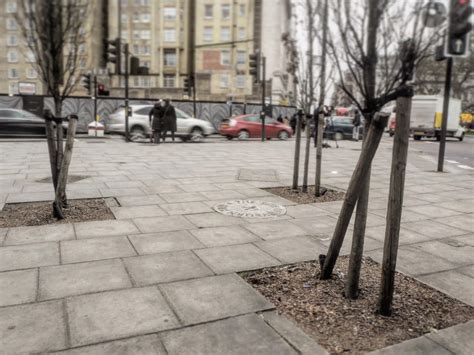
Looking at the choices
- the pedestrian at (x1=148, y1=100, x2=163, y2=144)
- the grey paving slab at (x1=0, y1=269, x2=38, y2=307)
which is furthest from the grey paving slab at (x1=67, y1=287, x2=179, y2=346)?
the pedestrian at (x1=148, y1=100, x2=163, y2=144)

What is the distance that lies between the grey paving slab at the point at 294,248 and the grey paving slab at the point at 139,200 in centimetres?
242

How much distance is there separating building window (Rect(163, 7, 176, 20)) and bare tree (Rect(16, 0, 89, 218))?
228 ft

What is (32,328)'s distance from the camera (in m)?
2.76

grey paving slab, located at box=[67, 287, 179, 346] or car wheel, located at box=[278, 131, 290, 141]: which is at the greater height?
grey paving slab, located at box=[67, 287, 179, 346]

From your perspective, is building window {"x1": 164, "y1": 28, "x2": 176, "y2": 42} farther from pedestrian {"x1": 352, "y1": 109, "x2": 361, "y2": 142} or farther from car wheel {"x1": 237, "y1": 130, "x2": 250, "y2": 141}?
car wheel {"x1": 237, "y1": 130, "x2": 250, "y2": 141}

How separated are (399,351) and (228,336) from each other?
0.99 metres

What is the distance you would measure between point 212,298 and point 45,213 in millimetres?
3273

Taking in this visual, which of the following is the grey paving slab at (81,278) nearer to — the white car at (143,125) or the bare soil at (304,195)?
the bare soil at (304,195)

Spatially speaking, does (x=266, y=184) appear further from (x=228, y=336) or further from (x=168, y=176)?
(x=228, y=336)

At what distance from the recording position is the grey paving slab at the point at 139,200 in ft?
21.2

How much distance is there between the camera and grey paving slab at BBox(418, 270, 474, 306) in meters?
3.46

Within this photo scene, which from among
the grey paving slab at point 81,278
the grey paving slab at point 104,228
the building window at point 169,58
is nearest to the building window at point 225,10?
the building window at point 169,58

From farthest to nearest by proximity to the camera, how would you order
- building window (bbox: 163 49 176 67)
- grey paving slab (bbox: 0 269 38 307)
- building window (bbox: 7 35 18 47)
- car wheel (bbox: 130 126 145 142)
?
building window (bbox: 7 35 18 47), building window (bbox: 163 49 176 67), car wheel (bbox: 130 126 145 142), grey paving slab (bbox: 0 269 38 307)

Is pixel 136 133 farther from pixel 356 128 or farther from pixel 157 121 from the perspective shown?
pixel 356 128
